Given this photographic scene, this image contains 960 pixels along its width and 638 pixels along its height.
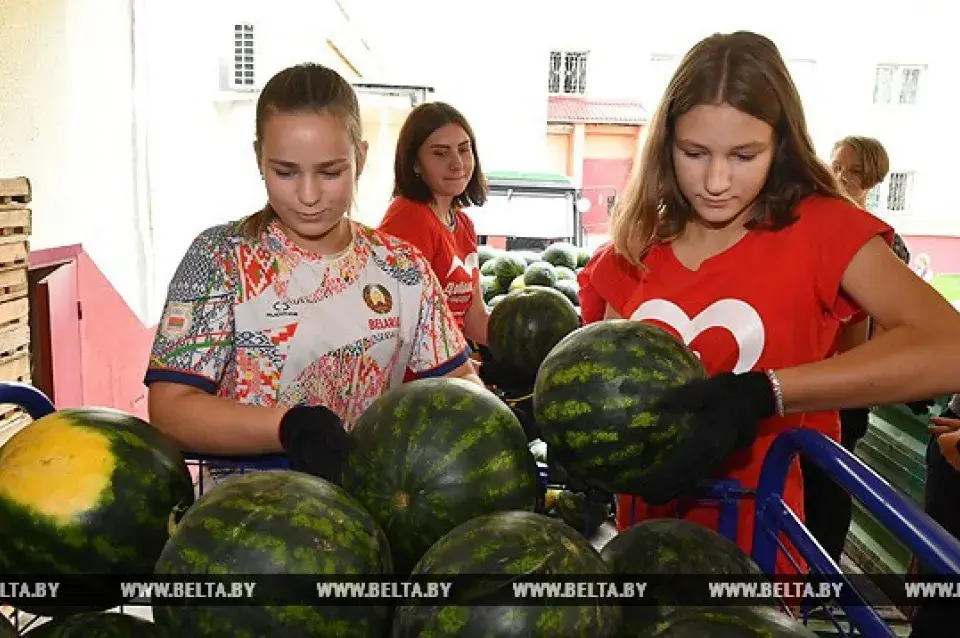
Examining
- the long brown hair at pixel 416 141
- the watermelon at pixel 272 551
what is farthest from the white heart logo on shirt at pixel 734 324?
the long brown hair at pixel 416 141

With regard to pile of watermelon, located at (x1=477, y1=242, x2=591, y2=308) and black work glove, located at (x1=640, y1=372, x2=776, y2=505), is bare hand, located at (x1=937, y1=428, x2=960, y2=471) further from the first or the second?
pile of watermelon, located at (x1=477, y1=242, x2=591, y2=308)

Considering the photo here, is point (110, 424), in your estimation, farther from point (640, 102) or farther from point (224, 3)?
point (640, 102)

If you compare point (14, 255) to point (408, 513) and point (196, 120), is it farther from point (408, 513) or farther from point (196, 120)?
point (196, 120)

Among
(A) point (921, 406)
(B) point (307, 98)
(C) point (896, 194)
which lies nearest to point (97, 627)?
(B) point (307, 98)

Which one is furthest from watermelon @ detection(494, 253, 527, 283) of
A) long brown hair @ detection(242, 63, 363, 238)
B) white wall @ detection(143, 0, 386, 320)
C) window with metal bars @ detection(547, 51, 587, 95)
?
window with metal bars @ detection(547, 51, 587, 95)

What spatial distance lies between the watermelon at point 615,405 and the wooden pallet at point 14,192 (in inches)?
114

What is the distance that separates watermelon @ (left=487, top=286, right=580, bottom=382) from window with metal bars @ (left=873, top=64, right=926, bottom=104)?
16.5 meters

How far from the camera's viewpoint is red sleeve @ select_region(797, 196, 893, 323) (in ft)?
5.44

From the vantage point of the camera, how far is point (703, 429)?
1.25m

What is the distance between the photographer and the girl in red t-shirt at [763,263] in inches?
59.0

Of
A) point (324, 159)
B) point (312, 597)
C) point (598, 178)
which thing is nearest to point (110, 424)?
point (312, 597)

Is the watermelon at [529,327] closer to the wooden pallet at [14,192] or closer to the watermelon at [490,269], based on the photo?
the wooden pallet at [14,192]

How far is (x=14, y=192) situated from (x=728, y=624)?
3430 mm

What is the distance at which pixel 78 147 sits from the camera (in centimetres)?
450
